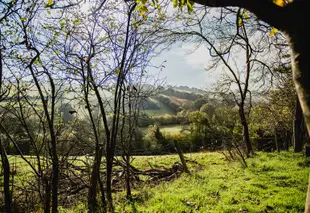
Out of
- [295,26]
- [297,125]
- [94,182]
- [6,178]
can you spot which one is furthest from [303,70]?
[297,125]

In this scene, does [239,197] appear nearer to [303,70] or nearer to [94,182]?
[94,182]

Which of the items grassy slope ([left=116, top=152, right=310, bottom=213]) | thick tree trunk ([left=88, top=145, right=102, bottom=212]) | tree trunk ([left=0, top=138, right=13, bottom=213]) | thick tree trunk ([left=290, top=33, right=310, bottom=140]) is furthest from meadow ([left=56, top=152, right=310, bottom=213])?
thick tree trunk ([left=290, top=33, right=310, bottom=140])

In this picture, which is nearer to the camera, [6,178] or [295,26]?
[295,26]

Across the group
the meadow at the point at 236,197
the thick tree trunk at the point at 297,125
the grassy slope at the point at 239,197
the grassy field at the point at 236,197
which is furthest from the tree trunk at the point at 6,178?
the thick tree trunk at the point at 297,125

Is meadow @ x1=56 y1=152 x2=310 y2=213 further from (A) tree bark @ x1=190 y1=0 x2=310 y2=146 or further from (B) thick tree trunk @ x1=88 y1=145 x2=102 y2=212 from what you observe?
(A) tree bark @ x1=190 y1=0 x2=310 y2=146

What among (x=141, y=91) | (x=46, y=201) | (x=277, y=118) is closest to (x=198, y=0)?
(x=46, y=201)

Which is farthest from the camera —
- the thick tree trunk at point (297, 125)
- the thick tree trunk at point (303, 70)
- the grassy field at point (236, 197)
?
the thick tree trunk at point (297, 125)

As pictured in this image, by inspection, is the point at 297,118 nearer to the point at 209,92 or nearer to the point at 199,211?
the point at 209,92

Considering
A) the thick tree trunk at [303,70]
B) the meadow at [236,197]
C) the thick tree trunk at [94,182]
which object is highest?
the thick tree trunk at [303,70]

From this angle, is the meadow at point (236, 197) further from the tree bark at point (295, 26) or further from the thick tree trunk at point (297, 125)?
the thick tree trunk at point (297, 125)

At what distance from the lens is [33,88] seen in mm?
4836

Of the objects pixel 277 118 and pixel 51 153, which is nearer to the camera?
pixel 51 153

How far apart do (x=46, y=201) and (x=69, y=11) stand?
427 cm

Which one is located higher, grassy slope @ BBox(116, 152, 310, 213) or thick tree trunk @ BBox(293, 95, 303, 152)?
thick tree trunk @ BBox(293, 95, 303, 152)
